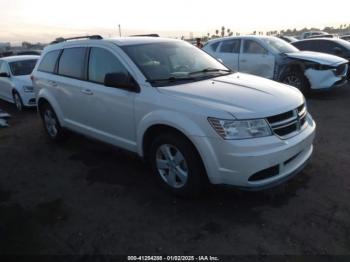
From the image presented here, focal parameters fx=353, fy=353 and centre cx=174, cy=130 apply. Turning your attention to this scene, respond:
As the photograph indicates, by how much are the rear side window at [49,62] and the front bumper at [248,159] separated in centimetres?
358

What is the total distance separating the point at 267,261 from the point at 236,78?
2.40 meters

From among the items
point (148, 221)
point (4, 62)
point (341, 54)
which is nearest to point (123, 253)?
point (148, 221)

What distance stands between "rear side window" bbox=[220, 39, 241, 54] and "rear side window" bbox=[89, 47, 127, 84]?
257 inches

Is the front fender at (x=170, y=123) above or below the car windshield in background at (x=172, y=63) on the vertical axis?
below

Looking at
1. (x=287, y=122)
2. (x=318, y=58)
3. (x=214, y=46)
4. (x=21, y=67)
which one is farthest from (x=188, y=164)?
(x=21, y=67)

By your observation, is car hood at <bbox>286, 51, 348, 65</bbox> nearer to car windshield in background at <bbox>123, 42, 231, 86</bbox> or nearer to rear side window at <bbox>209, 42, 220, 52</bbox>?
rear side window at <bbox>209, 42, 220, 52</bbox>

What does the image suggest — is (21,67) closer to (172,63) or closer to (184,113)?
(172,63)

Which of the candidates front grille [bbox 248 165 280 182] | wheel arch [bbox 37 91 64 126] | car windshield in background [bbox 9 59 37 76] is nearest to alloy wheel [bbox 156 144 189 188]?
front grille [bbox 248 165 280 182]

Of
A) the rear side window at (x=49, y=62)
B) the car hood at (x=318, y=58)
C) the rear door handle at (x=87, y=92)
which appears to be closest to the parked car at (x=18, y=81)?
the rear side window at (x=49, y=62)

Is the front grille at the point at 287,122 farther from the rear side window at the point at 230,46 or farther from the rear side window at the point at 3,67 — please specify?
the rear side window at the point at 3,67

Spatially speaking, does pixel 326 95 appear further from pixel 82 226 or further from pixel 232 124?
pixel 82 226

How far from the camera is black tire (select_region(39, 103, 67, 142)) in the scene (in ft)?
20.4

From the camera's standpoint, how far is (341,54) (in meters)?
11.5

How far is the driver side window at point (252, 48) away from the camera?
1006 centimetres
